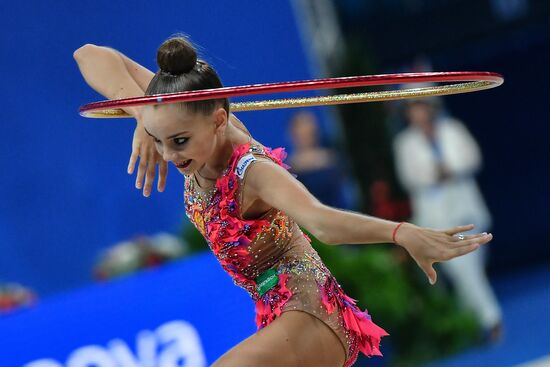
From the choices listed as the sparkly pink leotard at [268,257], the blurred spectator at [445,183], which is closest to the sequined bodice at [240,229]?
the sparkly pink leotard at [268,257]

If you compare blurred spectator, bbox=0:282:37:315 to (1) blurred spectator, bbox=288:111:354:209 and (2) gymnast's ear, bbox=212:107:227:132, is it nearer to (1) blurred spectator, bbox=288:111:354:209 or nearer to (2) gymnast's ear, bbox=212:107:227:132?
(1) blurred spectator, bbox=288:111:354:209

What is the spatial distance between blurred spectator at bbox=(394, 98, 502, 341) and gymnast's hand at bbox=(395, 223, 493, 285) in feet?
16.1

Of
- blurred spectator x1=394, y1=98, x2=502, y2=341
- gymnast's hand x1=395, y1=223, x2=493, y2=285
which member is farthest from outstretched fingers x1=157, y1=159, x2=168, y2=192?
blurred spectator x1=394, y1=98, x2=502, y2=341

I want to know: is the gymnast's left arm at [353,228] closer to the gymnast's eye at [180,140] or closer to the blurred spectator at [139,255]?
the gymnast's eye at [180,140]

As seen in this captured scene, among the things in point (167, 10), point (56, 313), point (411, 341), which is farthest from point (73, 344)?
point (167, 10)

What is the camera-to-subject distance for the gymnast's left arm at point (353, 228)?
2652 millimetres

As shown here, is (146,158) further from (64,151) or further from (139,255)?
(64,151)

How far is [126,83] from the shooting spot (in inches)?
141

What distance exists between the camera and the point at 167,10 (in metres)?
7.64

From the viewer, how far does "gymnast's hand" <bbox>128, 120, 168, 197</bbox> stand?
11.3 ft

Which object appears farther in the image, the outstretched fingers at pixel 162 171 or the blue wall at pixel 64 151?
the blue wall at pixel 64 151

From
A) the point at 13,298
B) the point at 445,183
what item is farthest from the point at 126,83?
the point at 445,183

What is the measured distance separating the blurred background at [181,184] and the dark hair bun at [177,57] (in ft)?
5.93

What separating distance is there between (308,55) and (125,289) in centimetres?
406
